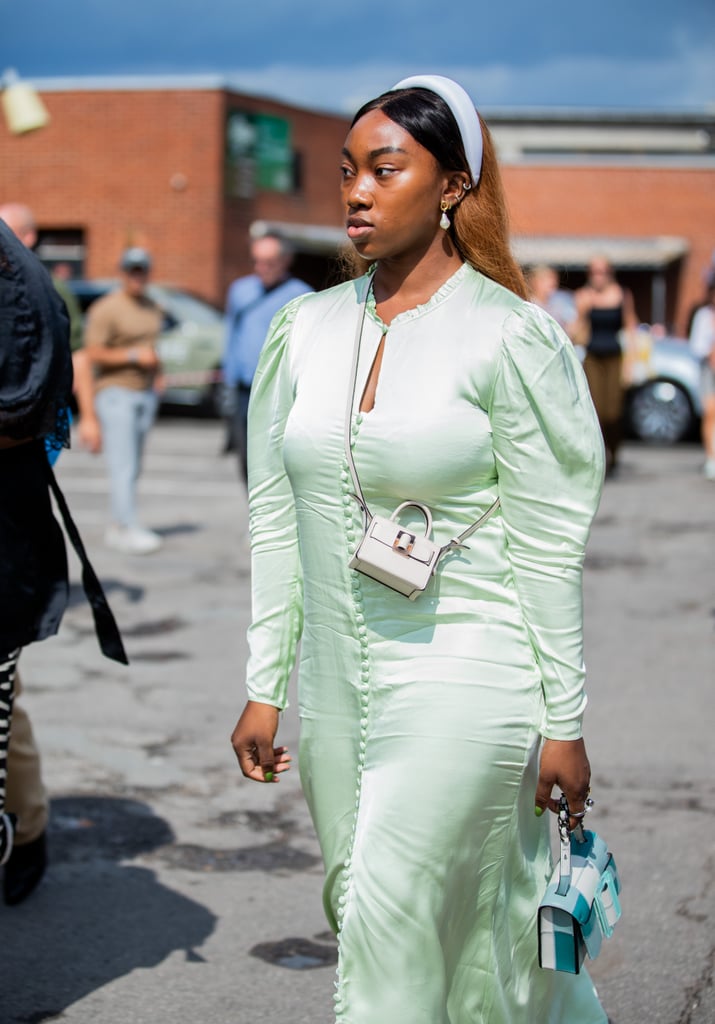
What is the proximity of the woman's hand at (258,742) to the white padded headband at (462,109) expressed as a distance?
106 centimetres

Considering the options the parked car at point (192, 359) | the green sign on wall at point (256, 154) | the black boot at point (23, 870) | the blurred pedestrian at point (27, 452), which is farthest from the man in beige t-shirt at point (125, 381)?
the green sign on wall at point (256, 154)

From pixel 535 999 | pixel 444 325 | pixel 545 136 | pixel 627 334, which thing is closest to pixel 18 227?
pixel 444 325

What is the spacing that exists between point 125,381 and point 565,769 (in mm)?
7814

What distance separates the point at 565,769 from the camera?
2568mm

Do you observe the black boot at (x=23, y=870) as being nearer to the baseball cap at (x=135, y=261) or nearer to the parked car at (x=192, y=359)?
the baseball cap at (x=135, y=261)

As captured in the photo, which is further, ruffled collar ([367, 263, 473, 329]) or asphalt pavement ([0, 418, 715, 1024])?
asphalt pavement ([0, 418, 715, 1024])

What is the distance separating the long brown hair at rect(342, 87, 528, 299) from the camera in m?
2.60

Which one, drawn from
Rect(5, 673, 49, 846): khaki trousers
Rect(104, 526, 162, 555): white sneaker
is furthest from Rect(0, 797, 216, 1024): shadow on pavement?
Rect(104, 526, 162, 555): white sneaker

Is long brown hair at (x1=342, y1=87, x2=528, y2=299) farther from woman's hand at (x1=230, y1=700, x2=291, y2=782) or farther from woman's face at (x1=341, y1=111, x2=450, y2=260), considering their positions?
woman's hand at (x1=230, y1=700, x2=291, y2=782)

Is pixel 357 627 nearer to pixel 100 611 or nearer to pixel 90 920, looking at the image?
pixel 100 611

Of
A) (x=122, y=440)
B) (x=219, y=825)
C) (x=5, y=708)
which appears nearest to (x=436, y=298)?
(x=5, y=708)

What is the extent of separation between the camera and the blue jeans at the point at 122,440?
10000mm

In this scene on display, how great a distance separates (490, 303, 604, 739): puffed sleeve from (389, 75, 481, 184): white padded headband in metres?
0.31

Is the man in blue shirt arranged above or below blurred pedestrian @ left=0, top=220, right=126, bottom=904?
below
